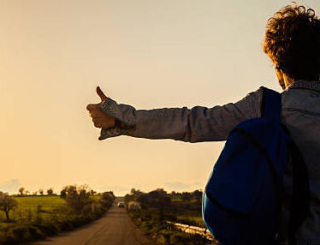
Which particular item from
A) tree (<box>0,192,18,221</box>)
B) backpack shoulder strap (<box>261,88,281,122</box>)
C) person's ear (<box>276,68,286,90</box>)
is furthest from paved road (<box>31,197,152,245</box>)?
tree (<box>0,192,18,221</box>)

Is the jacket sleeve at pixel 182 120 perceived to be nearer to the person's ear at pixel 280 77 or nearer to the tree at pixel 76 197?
the person's ear at pixel 280 77

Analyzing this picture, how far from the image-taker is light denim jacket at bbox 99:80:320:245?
1.82 metres

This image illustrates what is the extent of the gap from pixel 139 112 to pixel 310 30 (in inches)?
37.9

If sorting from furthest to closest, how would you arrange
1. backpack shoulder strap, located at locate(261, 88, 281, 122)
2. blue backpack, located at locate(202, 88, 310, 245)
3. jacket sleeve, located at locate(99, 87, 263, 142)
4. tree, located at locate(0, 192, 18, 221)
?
1. tree, located at locate(0, 192, 18, 221)
2. jacket sleeve, located at locate(99, 87, 263, 142)
3. backpack shoulder strap, located at locate(261, 88, 281, 122)
4. blue backpack, located at locate(202, 88, 310, 245)

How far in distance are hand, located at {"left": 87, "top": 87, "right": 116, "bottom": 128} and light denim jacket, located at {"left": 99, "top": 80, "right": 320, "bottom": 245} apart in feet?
0.12

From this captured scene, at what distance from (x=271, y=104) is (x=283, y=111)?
7cm

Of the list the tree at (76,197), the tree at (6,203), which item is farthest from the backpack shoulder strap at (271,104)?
the tree at (76,197)

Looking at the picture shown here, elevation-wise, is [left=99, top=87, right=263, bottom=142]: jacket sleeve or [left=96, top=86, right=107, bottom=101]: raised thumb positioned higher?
[left=96, top=86, right=107, bottom=101]: raised thumb

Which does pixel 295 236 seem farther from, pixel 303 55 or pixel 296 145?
pixel 303 55

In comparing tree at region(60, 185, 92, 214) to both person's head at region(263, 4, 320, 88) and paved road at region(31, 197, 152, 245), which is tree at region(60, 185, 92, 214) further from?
person's head at region(263, 4, 320, 88)

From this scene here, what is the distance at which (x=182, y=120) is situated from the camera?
6.37 feet

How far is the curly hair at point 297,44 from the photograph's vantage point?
2.01 metres

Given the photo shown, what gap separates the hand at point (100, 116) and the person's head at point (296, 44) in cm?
92

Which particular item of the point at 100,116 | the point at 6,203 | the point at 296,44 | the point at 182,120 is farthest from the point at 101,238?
the point at 6,203
